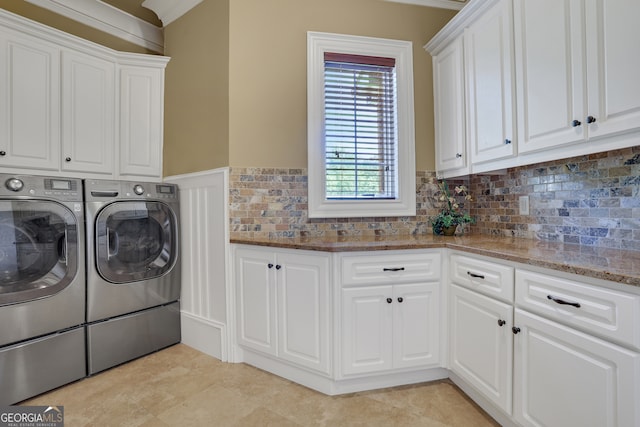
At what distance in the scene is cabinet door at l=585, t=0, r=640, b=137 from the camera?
122 centimetres

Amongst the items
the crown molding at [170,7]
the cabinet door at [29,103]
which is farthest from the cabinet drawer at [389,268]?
the crown molding at [170,7]

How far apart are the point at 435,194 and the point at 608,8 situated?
1.45 m

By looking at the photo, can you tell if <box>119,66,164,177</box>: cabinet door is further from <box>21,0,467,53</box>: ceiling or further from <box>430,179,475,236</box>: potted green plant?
<box>430,179,475,236</box>: potted green plant

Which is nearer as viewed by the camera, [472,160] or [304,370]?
[304,370]

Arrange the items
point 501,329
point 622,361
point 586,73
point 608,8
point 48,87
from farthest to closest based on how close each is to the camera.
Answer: point 48,87 < point 501,329 < point 586,73 < point 608,8 < point 622,361

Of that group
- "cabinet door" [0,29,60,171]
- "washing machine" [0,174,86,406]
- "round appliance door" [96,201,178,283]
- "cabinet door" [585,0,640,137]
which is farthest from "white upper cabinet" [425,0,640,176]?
"cabinet door" [0,29,60,171]

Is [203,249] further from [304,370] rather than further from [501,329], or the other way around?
[501,329]

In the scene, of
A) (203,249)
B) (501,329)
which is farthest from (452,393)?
(203,249)

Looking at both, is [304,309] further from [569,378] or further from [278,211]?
[569,378]

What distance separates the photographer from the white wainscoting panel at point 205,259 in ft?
7.56

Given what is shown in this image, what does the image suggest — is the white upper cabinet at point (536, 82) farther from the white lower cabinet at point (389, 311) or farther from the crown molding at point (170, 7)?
the crown molding at point (170, 7)

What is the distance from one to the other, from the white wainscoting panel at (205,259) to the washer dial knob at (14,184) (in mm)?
961

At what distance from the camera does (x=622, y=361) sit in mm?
1033

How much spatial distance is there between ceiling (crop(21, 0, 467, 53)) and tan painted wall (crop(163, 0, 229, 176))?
0.10 metres
